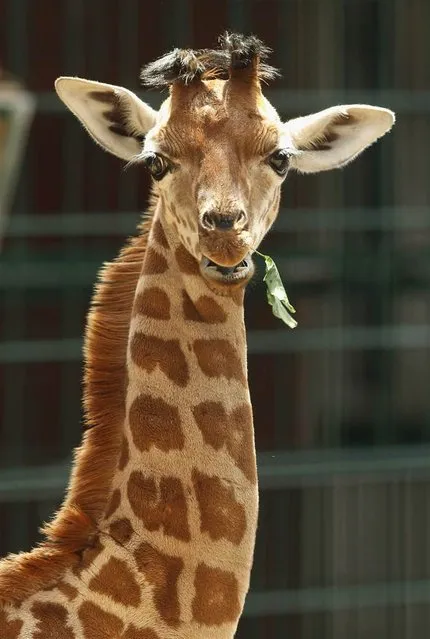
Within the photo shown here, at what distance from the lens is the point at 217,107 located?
8.32ft

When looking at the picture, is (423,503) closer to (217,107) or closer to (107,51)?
(107,51)

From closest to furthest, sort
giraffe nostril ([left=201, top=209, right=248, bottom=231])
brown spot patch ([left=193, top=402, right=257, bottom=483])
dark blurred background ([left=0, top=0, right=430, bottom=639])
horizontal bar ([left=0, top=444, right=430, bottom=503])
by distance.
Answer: giraffe nostril ([left=201, top=209, right=248, bottom=231]) → brown spot patch ([left=193, top=402, right=257, bottom=483]) → horizontal bar ([left=0, top=444, right=430, bottom=503]) → dark blurred background ([left=0, top=0, right=430, bottom=639])

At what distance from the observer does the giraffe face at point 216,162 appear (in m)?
2.41

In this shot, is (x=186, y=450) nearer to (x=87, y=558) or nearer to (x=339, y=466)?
(x=87, y=558)

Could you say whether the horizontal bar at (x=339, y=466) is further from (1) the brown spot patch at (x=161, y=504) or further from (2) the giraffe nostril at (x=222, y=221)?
(2) the giraffe nostril at (x=222, y=221)

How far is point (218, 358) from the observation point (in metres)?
2.52

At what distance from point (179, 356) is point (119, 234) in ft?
9.19

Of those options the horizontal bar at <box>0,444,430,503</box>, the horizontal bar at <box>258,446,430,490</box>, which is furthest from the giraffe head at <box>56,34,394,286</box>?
the horizontal bar at <box>258,446,430,490</box>

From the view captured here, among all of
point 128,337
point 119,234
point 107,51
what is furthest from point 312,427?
point 128,337

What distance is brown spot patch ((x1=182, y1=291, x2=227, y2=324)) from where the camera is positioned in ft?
8.27

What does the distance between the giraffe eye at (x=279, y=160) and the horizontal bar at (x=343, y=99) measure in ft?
9.23

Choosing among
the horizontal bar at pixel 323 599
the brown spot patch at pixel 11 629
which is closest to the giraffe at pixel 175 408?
the brown spot patch at pixel 11 629

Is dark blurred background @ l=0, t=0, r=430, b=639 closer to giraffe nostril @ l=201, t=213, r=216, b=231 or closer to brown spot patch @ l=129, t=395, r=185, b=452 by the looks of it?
brown spot patch @ l=129, t=395, r=185, b=452

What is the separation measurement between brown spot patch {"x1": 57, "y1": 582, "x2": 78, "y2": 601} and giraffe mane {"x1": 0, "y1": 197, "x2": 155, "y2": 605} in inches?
0.6
